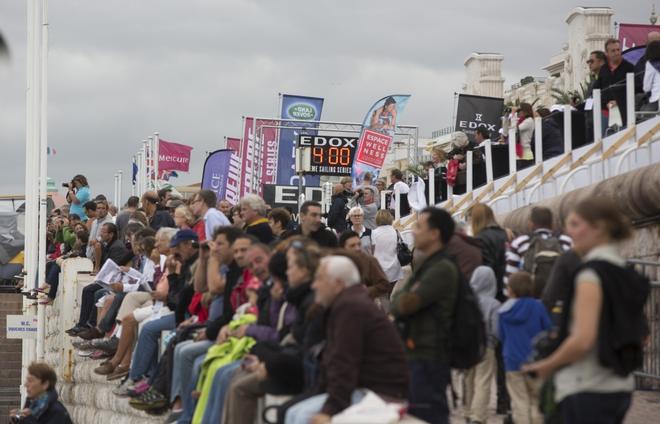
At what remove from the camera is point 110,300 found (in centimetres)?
1948

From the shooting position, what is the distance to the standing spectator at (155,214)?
21.0 m

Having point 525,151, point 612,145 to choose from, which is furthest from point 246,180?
point 612,145

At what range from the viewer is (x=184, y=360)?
13.3 m

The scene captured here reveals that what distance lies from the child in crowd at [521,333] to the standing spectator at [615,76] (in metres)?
7.37

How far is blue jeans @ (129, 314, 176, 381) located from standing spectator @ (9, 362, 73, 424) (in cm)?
201

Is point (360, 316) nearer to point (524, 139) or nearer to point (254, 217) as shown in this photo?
point (254, 217)

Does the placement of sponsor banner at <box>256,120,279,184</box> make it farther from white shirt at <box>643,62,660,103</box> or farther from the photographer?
white shirt at <box>643,62,660,103</box>

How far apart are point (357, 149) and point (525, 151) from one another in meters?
12.2

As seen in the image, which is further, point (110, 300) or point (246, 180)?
point (246, 180)

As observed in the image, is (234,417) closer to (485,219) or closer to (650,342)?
(485,219)

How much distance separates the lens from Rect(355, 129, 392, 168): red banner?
1304 inches

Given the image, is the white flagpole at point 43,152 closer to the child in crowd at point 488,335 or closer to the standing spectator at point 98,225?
the standing spectator at point 98,225

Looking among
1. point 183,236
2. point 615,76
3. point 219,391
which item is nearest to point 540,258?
point 219,391

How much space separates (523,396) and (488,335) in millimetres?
938
